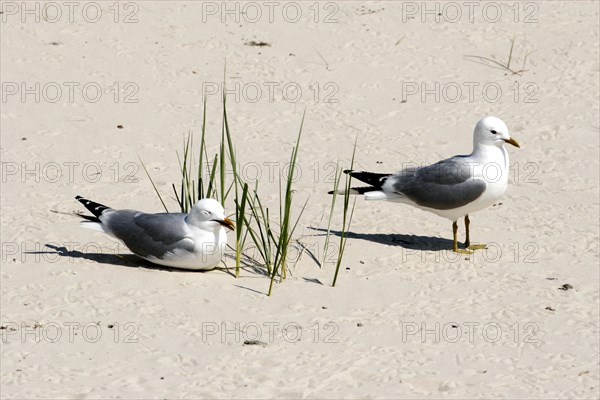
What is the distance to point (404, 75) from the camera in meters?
11.0

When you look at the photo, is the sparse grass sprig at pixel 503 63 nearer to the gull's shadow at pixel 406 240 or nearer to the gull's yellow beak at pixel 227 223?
the gull's shadow at pixel 406 240

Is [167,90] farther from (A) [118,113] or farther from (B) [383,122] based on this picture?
(B) [383,122]

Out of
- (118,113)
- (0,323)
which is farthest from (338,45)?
(0,323)

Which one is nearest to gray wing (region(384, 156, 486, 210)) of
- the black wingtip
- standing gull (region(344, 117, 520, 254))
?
standing gull (region(344, 117, 520, 254))

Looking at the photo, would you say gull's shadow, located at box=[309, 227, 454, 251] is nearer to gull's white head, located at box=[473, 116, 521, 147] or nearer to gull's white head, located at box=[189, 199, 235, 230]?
gull's white head, located at box=[473, 116, 521, 147]

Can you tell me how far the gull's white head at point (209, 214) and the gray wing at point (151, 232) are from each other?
138 millimetres

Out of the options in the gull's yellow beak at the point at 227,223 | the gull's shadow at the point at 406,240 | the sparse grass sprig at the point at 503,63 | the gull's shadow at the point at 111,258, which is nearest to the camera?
the gull's yellow beak at the point at 227,223

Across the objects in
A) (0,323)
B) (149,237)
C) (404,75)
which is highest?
(404,75)

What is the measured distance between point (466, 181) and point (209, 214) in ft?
6.25

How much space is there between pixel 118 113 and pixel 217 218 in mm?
3433

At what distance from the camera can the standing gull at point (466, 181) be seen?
7.84 metres

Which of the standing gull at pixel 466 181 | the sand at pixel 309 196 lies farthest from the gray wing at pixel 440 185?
the sand at pixel 309 196

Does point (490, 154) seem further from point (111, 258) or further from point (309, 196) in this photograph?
point (111, 258)

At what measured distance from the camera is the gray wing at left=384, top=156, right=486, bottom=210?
7.85 m
